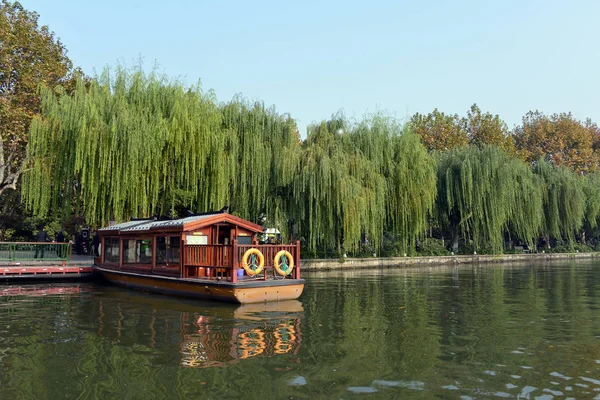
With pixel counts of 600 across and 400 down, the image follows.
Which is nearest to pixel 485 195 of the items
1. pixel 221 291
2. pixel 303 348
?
pixel 221 291

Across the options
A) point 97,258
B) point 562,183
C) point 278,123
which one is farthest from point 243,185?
point 562,183

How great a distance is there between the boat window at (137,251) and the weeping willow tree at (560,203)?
111 feet

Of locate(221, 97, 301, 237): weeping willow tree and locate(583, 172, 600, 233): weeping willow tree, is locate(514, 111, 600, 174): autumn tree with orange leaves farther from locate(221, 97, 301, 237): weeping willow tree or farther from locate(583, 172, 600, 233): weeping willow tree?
locate(221, 97, 301, 237): weeping willow tree

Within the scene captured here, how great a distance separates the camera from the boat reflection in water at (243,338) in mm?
8242

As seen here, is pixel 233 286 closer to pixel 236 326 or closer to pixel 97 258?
pixel 236 326

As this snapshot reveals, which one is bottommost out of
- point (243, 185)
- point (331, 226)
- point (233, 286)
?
point (233, 286)

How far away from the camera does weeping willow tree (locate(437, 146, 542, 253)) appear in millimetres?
34188

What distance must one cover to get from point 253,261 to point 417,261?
67.0 feet

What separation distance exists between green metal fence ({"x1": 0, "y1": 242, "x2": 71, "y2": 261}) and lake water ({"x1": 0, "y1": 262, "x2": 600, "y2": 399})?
6338 millimetres

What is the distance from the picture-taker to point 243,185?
24672 millimetres

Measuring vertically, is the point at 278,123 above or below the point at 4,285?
above

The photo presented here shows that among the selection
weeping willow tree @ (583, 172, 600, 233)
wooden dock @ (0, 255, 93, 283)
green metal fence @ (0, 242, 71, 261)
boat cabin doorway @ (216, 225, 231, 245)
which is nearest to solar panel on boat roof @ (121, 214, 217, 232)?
boat cabin doorway @ (216, 225, 231, 245)

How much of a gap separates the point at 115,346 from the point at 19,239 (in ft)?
95.1

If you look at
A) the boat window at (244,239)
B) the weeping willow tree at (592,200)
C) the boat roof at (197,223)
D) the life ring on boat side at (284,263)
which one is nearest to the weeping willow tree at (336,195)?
the boat window at (244,239)
